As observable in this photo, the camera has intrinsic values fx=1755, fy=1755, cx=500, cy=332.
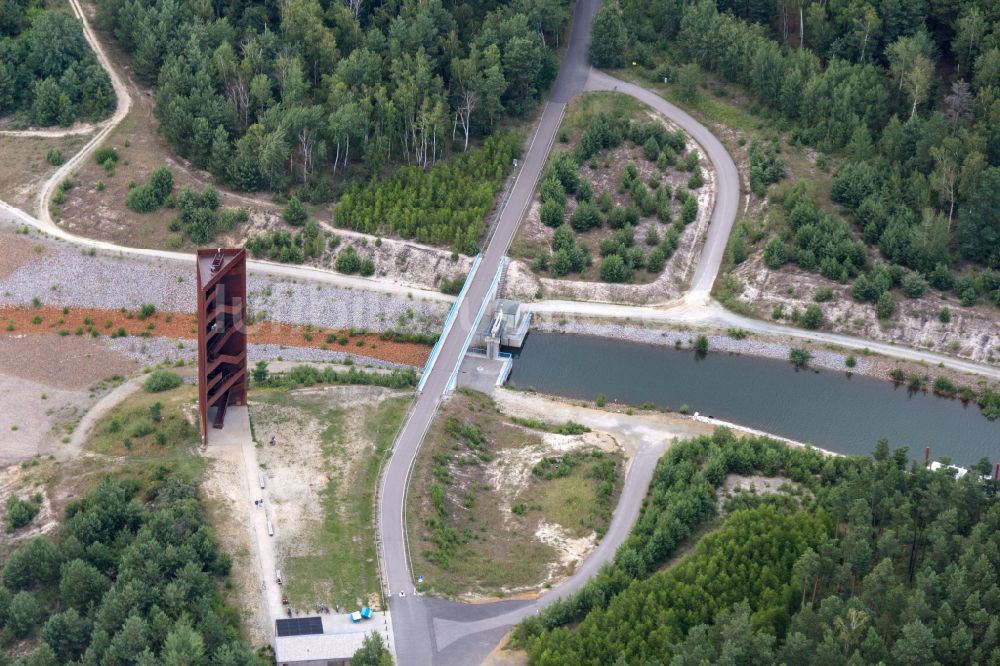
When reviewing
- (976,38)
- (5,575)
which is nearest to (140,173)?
(5,575)

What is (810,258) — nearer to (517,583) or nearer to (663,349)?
(663,349)

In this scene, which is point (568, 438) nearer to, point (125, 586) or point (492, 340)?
point (492, 340)

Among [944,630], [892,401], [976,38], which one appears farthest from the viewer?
[976,38]

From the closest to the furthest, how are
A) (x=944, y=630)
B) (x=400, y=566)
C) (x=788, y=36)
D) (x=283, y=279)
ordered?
(x=944, y=630) → (x=400, y=566) → (x=283, y=279) → (x=788, y=36)

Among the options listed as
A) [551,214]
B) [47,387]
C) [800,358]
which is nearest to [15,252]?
[47,387]

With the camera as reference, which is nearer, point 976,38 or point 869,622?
point 869,622

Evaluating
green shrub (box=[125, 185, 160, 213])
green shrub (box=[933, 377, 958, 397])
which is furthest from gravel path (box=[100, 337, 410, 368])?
green shrub (box=[933, 377, 958, 397])

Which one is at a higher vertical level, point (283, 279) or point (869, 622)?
point (283, 279)

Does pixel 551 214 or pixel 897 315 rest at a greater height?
pixel 551 214
